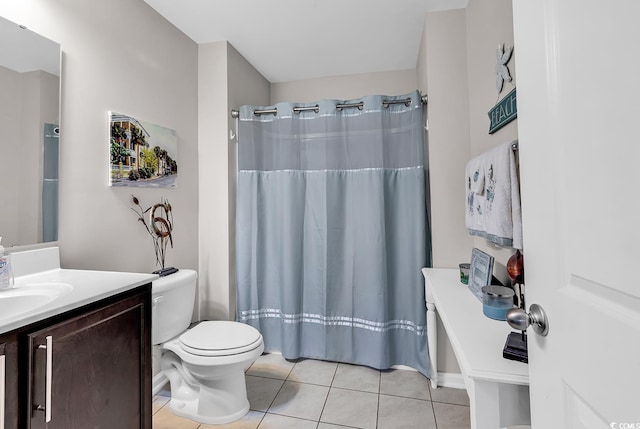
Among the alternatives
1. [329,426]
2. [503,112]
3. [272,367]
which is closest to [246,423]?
[329,426]

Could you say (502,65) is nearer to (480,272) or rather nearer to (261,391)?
(480,272)

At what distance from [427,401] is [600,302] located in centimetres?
166

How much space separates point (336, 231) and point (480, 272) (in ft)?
3.46

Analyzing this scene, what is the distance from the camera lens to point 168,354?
175 centimetres

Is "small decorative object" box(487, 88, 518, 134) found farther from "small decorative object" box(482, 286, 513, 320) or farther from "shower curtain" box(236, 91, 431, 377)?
"small decorative object" box(482, 286, 513, 320)

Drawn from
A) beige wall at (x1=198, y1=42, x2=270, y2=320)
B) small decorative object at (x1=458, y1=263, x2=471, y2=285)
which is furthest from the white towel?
beige wall at (x1=198, y1=42, x2=270, y2=320)

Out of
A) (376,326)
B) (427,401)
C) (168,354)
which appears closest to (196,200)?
(168,354)

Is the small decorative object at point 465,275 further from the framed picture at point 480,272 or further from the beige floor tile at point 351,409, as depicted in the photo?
the beige floor tile at point 351,409

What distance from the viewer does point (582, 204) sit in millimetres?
507

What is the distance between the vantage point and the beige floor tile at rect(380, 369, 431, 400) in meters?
1.86

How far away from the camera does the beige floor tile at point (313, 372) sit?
202cm

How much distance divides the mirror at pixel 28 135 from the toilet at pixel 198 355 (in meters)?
0.58

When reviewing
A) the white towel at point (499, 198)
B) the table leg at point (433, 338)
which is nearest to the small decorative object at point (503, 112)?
the white towel at point (499, 198)

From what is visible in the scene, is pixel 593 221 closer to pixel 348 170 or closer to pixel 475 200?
pixel 475 200
